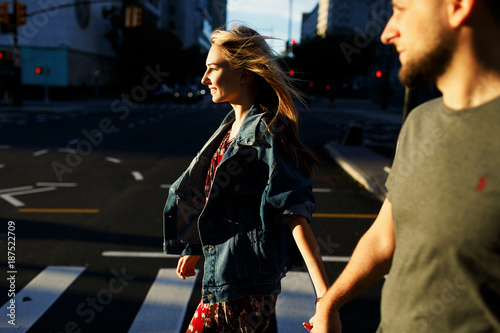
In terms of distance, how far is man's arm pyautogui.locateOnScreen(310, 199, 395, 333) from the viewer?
5.65 feet

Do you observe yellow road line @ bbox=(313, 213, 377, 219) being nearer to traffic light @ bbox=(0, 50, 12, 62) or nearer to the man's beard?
the man's beard

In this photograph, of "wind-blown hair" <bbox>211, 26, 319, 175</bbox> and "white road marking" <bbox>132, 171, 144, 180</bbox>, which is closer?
"wind-blown hair" <bbox>211, 26, 319, 175</bbox>

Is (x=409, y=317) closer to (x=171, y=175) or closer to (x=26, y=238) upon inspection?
(x=26, y=238)

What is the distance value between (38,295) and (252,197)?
3.16 metres

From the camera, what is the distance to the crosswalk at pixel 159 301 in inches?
165

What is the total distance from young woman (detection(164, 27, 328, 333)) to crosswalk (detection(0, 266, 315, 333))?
178cm

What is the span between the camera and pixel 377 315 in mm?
4477

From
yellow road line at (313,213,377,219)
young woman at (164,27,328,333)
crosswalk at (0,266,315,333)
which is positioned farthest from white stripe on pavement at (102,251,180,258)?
young woman at (164,27,328,333)

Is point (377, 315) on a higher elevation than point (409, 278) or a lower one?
lower

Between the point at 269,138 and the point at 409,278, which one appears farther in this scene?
the point at 269,138

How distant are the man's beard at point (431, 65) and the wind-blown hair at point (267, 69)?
1.03 meters

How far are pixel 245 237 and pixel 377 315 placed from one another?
8.28 feet

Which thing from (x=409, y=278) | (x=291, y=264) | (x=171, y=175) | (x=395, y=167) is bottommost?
(x=171, y=175)

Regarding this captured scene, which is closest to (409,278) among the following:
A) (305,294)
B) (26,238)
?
(305,294)
